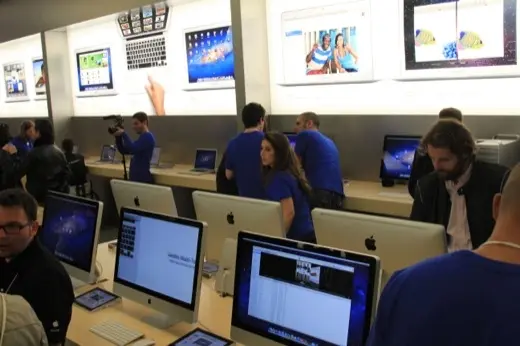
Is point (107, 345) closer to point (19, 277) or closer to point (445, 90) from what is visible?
point (19, 277)

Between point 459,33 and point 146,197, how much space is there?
110 inches

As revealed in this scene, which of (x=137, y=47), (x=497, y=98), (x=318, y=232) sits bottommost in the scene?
(x=318, y=232)

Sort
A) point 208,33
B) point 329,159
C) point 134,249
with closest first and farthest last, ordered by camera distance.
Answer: point 134,249 → point 329,159 → point 208,33

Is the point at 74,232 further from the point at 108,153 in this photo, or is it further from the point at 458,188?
the point at 108,153

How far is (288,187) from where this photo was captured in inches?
129

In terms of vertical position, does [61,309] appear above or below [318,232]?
below

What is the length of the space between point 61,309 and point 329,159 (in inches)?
109

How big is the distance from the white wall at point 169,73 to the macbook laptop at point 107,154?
57 cm

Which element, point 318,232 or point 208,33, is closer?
point 318,232

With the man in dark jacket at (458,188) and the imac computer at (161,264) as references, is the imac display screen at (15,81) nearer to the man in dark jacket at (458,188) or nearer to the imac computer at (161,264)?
the imac computer at (161,264)

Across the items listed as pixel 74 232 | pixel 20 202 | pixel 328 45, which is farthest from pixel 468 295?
pixel 328 45

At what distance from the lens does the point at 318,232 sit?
7.45 feet

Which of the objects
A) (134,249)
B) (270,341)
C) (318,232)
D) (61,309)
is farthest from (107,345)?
(318,232)

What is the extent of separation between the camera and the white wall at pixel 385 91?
4.49m
